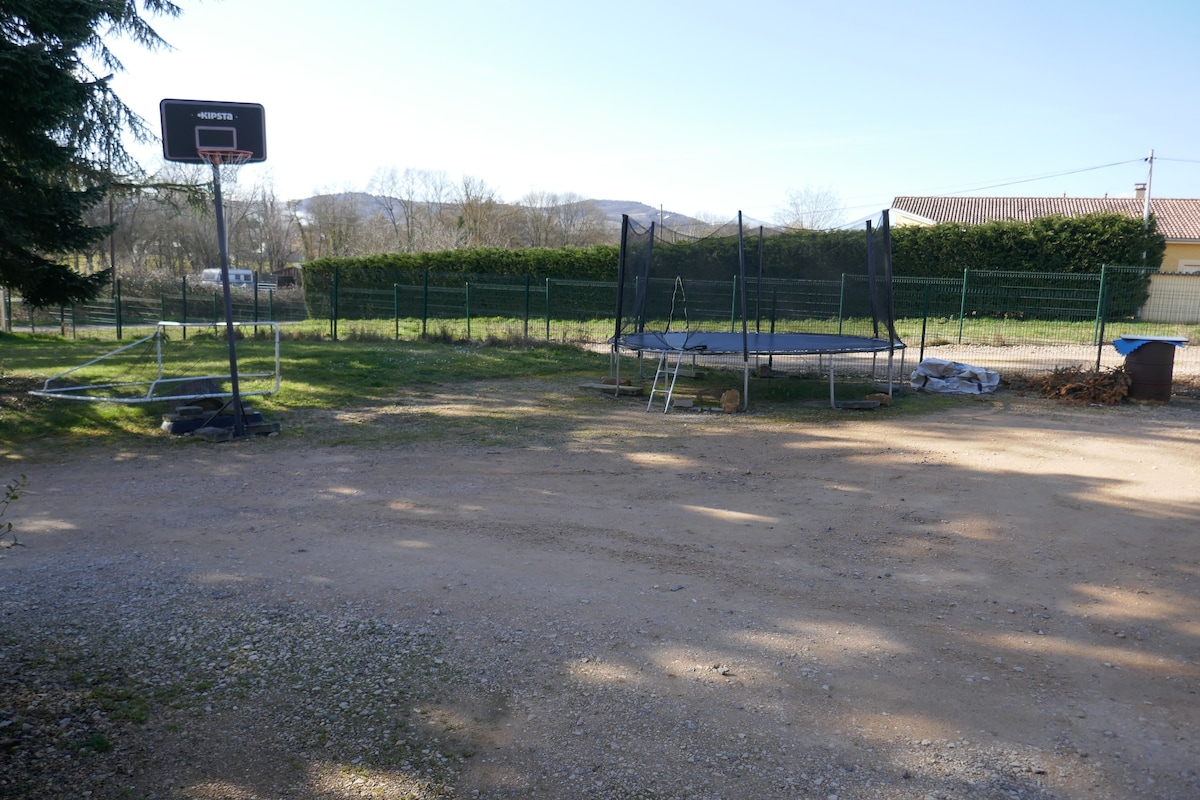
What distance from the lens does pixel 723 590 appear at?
4.59 m

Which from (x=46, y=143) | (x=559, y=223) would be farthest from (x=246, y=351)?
(x=559, y=223)

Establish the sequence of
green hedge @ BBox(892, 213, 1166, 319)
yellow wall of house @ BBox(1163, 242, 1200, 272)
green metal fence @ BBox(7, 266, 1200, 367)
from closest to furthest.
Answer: green metal fence @ BBox(7, 266, 1200, 367) → green hedge @ BBox(892, 213, 1166, 319) → yellow wall of house @ BBox(1163, 242, 1200, 272)

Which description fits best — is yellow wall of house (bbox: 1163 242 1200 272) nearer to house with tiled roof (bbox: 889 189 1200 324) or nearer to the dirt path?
house with tiled roof (bbox: 889 189 1200 324)

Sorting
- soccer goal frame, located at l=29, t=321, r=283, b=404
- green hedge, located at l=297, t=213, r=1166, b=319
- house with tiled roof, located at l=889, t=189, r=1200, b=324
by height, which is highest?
house with tiled roof, located at l=889, t=189, r=1200, b=324

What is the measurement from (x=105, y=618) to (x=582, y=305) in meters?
17.7

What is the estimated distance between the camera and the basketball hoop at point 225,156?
855cm

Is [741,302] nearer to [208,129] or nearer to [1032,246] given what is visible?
[208,129]

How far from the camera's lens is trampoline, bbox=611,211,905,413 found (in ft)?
38.6

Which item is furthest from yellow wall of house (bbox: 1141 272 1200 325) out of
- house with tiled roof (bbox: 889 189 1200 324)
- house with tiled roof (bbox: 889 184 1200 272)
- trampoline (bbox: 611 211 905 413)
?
house with tiled roof (bbox: 889 184 1200 272)

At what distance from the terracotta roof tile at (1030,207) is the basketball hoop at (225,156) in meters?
40.0

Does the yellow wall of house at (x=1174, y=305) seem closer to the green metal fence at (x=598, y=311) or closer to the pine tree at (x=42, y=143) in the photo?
the green metal fence at (x=598, y=311)

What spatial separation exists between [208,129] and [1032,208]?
4612 cm

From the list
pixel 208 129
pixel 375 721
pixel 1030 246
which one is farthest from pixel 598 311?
pixel 375 721

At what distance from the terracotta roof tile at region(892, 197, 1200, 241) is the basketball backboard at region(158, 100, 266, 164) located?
3998 cm
